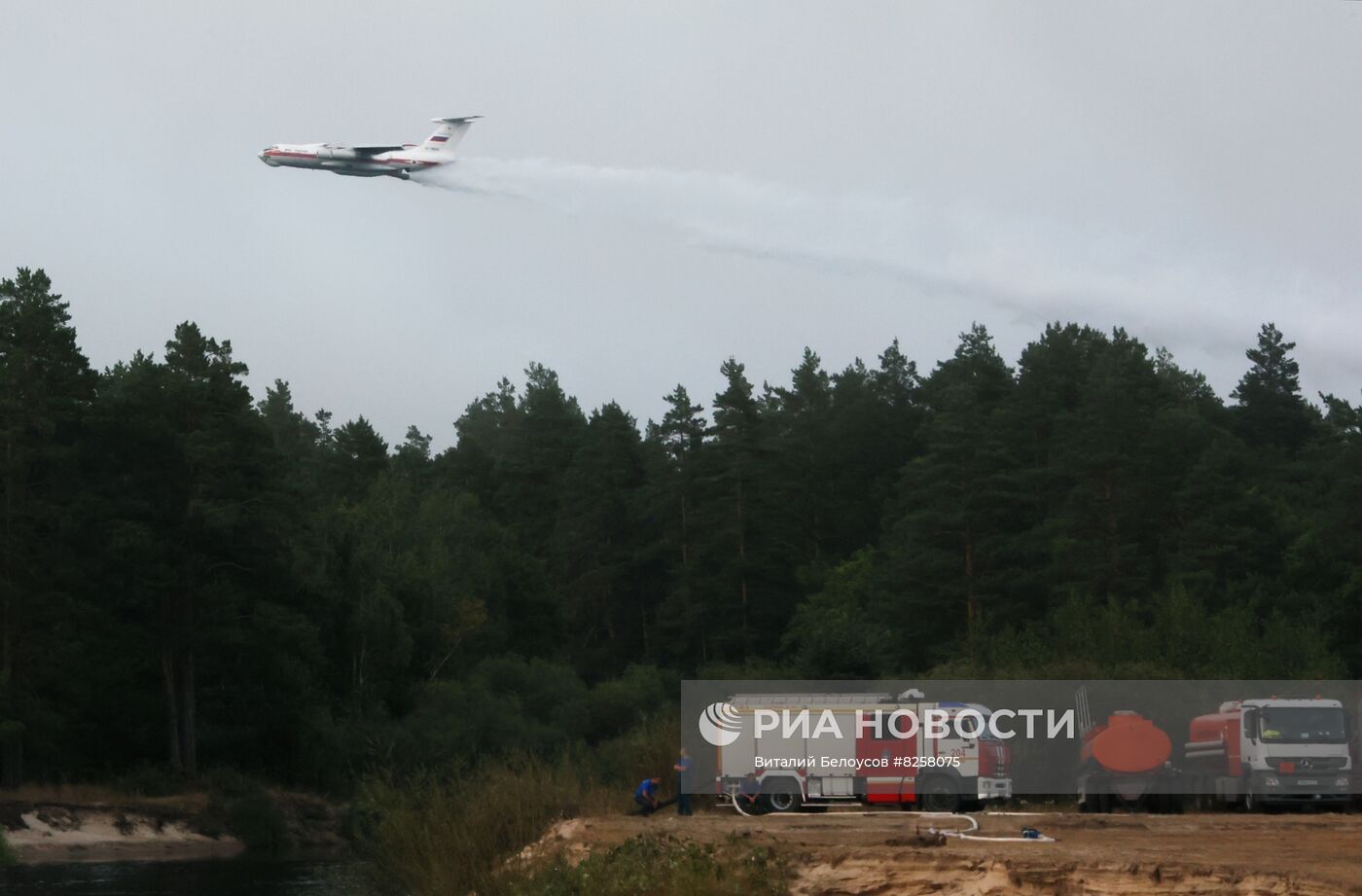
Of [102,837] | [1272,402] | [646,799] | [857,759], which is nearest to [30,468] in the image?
[102,837]

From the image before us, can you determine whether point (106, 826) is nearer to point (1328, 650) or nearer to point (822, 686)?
point (822, 686)

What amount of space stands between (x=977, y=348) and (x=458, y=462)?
120 ft

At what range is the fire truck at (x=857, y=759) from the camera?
2762 cm

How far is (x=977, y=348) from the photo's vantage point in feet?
338

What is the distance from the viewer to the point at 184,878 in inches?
1758

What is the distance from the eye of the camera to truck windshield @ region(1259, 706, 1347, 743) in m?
27.6

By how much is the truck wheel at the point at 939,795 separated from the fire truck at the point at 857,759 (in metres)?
0.02

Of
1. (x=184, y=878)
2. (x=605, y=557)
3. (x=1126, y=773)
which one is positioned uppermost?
(x=605, y=557)

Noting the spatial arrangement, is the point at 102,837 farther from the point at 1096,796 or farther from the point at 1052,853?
the point at 1052,853

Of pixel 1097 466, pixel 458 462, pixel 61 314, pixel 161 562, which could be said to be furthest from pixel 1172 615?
pixel 458 462

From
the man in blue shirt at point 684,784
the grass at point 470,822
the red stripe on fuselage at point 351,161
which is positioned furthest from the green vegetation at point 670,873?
the red stripe on fuselage at point 351,161

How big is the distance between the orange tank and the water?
17196 mm

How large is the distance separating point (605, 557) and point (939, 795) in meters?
Answer: 64.7

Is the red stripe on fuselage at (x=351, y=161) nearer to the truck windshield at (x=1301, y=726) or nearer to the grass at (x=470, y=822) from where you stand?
the grass at (x=470, y=822)
